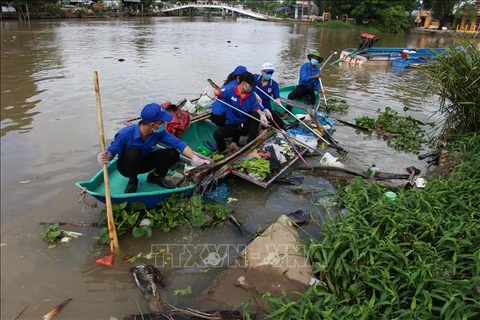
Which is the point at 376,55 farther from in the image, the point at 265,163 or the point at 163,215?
the point at 163,215

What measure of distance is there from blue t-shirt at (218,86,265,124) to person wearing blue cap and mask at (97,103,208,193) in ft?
5.01

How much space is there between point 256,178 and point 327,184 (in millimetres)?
1382

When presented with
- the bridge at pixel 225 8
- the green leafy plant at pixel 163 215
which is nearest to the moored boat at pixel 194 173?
the green leafy plant at pixel 163 215

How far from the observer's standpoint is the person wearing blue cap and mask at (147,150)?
13.6 feet

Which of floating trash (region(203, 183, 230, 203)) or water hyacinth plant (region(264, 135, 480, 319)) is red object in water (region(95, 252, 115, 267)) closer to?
floating trash (region(203, 183, 230, 203))

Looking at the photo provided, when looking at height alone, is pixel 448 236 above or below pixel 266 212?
above

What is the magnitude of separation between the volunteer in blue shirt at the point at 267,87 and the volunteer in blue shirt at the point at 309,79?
2043 mm

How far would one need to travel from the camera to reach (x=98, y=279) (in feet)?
12.5

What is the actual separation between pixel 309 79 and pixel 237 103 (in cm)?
388

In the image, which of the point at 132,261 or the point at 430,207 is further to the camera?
the point at 132,261

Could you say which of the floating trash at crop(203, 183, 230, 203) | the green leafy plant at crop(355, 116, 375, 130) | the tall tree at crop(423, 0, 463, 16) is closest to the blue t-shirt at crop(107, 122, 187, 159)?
the floating trash at crop(203, 183, 230, 203)

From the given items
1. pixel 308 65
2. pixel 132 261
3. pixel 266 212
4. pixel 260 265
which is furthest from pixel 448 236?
pixel 308 65

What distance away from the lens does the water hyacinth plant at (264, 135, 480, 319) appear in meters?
2.65

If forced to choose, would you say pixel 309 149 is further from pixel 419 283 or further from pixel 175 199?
pixel 419 283
